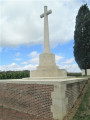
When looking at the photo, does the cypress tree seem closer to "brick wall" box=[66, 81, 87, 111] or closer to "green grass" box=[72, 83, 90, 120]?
"brick wall" box=[66, 81, 87, 111]

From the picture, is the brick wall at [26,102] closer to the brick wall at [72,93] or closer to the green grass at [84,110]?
the brick wall at [72,93]

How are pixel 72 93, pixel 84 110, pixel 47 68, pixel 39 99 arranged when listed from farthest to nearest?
pixel 47 68 → pixel 72 93 → pixel 39 99 → pixel 84 110

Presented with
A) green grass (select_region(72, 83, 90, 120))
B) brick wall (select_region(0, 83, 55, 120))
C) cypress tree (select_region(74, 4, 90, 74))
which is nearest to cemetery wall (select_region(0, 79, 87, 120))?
brick wall (select_region(0, 83, 55, 120))

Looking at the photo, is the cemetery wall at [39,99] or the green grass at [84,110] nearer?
the green grass at [84,110]

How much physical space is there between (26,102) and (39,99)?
0.72 meters

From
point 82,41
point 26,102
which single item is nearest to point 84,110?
point 26,102

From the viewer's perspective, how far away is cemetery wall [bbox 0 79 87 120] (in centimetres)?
451

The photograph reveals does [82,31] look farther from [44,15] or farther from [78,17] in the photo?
[44,15]

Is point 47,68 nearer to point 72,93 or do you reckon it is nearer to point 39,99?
point 72,93

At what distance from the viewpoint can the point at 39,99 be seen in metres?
4.88

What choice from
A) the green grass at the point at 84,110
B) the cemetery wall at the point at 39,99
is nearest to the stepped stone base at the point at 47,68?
the cemetery wall at the point at 39,99

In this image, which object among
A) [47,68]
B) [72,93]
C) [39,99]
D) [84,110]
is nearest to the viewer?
[84,110]

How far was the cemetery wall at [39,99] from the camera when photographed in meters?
4.51

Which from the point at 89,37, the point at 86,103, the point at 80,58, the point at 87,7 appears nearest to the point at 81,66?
the point at 80,58
